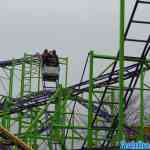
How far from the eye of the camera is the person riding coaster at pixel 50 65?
19938 mm

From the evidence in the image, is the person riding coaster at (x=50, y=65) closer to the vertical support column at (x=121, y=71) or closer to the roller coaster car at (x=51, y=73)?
the roller coaster car at (x=51, y=73)

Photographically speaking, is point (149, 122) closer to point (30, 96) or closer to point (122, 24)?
point (30, 96)

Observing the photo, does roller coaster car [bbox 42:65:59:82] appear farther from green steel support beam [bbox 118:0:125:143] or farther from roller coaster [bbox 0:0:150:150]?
green steel support beam [bbox 118:0:125:143]

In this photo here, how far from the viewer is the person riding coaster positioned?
1994 centimetres

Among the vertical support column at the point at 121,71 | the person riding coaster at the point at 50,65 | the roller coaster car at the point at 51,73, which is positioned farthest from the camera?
the roller coaster car at the point at 51,73

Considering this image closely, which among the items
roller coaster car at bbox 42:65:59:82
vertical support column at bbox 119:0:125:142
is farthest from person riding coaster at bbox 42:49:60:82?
vertical support column at bbox 119:0:125:142

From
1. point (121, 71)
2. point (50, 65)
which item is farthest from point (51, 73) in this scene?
point (121, 71)

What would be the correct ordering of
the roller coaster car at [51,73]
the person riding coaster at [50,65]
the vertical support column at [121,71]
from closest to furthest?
the vertical support column at [121,71] → the person riding coaster at [50,65] → the roller coaster car at [51,73]

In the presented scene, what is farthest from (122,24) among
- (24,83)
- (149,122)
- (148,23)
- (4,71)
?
(4,71)

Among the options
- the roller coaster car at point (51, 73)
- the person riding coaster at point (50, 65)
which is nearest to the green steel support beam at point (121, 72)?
the person riding coaster at point (50, 65)

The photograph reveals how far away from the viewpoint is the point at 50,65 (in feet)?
66.0

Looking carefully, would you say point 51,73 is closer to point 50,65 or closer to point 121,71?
point 50,65

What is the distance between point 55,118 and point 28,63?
10154 mm

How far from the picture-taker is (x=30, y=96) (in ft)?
75.1
